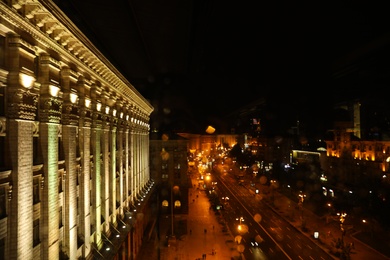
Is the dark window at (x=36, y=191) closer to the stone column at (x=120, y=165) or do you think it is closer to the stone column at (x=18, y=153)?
the stone column at (x=18, y=153)

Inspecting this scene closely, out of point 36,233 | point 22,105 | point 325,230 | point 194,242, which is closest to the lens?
point 22,105

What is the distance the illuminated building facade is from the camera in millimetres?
8453

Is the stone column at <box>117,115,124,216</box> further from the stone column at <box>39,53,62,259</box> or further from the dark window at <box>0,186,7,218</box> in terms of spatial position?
the dark window at <box>0,186,7,218</box>

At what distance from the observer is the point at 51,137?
35.8 feet

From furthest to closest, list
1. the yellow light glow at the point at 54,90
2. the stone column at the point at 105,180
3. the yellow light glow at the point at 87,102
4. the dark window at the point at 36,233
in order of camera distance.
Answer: the stone column at the point at 105,180 → the yellow light glow at the point at 87,102 → the yellow light glow at the point at 54,90 → the dark window at the point at 36,233

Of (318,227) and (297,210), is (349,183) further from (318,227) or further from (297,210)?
(318,227)

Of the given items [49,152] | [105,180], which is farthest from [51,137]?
[105,180]

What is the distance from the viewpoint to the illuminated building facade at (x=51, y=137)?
8.45 m

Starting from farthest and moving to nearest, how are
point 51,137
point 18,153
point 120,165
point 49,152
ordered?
point 120,165 < point 51,137 < point 49,152 < point 18,153

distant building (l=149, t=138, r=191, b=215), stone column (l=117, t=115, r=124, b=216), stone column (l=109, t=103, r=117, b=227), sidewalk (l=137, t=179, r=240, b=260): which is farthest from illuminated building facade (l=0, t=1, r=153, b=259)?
distant building (l=149, t=138, r=191, b=215)

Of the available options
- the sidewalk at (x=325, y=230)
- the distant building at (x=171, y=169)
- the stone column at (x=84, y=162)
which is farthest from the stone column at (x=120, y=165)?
the distant building at (x=171, y=169)

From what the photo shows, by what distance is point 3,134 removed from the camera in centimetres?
841

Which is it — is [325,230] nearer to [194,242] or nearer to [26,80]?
[194,242]

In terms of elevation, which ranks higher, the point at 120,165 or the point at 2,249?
the point at 120,165
